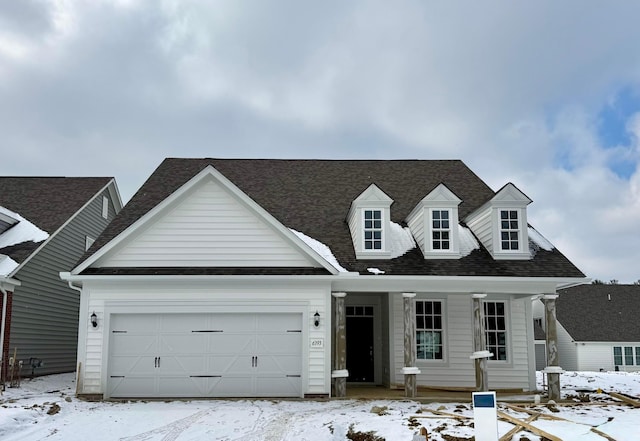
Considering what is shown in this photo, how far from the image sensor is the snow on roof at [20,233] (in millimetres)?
19297

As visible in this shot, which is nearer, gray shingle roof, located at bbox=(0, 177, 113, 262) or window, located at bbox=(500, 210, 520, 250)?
window, located at bbox=(500, 210, 520, 250)

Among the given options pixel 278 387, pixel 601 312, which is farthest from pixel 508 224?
pixel 601 312

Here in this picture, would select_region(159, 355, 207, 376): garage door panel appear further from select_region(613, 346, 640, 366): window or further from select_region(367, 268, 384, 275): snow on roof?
select_region(613, 346, 640, 366): window

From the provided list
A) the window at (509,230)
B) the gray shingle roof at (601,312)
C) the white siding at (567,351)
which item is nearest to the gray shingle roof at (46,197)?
the window at (509,230)

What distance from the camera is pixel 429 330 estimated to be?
17.3 m

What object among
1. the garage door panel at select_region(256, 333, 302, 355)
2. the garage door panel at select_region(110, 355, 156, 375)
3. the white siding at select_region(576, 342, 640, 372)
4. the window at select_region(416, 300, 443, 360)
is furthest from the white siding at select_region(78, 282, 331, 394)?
the white siding at select_region(576, 342, 640, 372)

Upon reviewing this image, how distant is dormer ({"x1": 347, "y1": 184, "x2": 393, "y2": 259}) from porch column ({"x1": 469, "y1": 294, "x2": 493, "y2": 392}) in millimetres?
2621

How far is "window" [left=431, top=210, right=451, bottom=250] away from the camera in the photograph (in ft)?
54.5

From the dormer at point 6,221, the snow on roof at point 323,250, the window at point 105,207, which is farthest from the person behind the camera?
the window at point 105,207

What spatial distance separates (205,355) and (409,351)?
503 centimetres

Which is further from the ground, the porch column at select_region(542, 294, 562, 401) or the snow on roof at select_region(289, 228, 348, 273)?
the snow on roof at select_region(289, 228, 348, 273)

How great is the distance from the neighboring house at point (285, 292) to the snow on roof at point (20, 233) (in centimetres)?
428

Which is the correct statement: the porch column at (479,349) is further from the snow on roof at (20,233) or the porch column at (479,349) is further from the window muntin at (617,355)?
the window muntin at (617,355)

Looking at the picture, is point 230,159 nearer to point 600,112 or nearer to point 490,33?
point 490,33
